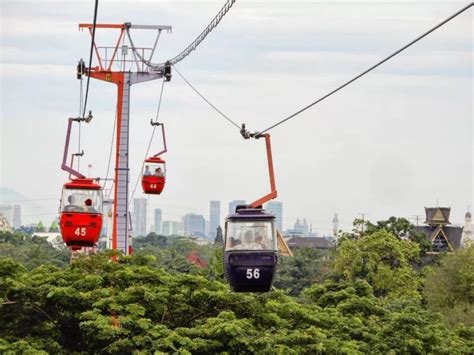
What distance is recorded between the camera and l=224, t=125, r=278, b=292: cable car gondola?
84.3 ft

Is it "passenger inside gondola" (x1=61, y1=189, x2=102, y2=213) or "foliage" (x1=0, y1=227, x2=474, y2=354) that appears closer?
"passenger inside gondola" (x1=61, y1=189, x2=102, y2=213)

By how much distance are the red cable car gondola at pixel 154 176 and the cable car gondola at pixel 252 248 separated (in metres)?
24.2

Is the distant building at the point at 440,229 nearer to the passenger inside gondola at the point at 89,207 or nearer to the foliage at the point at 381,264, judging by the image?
the foliage at the point at 381,264

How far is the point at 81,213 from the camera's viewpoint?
36938 millimetres

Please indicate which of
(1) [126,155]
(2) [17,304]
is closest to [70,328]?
(2) [17,304]

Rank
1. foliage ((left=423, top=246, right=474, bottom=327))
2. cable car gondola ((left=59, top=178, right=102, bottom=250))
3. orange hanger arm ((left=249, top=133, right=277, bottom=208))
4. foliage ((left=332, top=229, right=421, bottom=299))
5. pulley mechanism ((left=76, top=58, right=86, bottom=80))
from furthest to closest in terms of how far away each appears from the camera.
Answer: foliage ((left=332, top=229, right=421, bottom=299)) < foliage ((left=423, top=246, right=474, bottom=327)) < pulley mechanism ((left=76, top=58, right=86, bottom=80)) < cable car gondola ((left=59, top=178, right=102, bottom=250)) < orange hanger arm ((left=249, top=133, right=277, bottom=208))

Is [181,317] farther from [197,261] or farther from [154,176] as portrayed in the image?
[197,261]

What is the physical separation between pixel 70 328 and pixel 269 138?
14791mm

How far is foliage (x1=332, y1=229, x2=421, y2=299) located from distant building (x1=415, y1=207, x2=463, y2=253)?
1178 inches

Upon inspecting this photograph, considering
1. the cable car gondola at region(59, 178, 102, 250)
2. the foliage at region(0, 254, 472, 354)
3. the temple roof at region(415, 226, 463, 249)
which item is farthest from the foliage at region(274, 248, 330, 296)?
the cable car gondola at region(59, 178, 102, 250)

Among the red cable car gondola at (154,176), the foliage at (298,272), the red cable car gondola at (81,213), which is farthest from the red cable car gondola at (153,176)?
the foliage at (298,272)

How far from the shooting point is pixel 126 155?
44094 millimetres

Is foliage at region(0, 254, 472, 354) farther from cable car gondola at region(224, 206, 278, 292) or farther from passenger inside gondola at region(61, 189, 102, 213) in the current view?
cable car gondola at region(224, 206, 278, 292)

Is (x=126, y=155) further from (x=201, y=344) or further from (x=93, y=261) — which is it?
(x=201, y=344)
